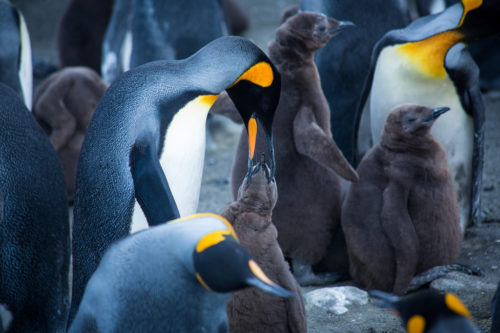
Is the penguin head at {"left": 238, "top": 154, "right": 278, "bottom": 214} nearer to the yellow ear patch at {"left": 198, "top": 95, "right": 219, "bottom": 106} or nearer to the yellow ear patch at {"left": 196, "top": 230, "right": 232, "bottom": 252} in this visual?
the yellow ear patch at {"left": 198, "top": 95, "right": 219, "bottom": 106}

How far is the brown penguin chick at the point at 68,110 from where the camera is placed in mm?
4148

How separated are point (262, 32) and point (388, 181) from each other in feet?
16.6

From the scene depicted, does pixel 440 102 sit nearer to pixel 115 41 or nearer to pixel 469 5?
pixel 469 5

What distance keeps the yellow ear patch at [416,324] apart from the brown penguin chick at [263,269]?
0.73 metres

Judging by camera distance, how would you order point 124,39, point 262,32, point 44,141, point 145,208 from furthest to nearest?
point 262,32 → point 124,39 → point 44,141 → point 145,208

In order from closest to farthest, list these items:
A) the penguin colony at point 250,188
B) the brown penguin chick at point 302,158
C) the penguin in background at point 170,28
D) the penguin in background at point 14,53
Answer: the penguin colony at point 250,188, the brown penguin chick at point 302,158, the penguin in background at point 14,53, the penguin in background at point 170,28

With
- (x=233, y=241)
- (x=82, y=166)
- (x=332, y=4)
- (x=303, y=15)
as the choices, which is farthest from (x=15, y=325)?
(x=332, y=4)

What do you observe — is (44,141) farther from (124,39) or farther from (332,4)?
(124,39)

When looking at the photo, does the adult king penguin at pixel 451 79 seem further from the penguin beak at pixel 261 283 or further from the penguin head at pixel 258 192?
the penguin beak at pixel 261 283

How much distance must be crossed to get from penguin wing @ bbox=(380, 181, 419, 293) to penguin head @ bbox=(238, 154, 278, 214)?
1.94ft

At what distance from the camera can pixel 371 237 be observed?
2.72m

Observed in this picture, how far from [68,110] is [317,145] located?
2128 mm

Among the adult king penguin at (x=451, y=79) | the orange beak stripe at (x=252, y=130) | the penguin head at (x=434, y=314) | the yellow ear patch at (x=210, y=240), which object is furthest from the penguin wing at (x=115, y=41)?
the penguin head at (x=434, y=314)

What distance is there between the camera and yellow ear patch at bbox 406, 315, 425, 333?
137 cm
